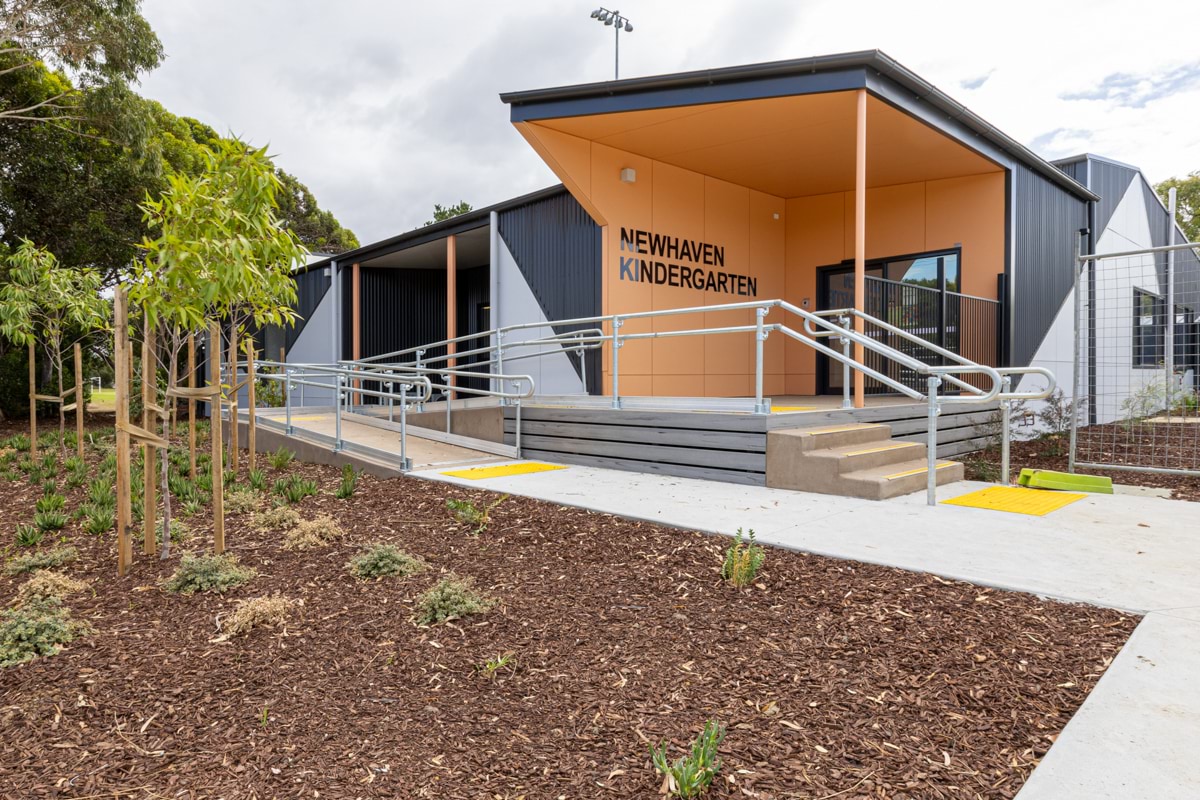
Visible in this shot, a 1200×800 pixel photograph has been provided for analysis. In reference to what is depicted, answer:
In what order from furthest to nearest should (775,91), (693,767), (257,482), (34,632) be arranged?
(775,91)
(257,482)
(34,632)
(693,767)

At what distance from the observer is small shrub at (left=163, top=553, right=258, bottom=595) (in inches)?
137

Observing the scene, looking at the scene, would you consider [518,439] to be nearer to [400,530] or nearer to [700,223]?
[400,530]

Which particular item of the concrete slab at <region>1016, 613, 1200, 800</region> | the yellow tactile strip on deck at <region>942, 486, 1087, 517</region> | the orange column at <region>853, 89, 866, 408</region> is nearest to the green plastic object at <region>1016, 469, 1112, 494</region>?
the yellow tactile strip on deck at <region>942, 486, 1087, 517</region>

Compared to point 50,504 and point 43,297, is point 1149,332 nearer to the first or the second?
point 50,504

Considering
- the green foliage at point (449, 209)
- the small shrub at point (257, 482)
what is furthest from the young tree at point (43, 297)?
the green foliage at point (449, 209)

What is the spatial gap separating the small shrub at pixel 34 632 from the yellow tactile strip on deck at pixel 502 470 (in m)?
3.33

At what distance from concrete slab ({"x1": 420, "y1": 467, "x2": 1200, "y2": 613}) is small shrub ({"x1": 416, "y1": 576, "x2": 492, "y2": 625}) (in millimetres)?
1615

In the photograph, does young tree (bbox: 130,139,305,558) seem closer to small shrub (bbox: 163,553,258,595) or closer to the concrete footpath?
small shrub (bbox: 163,553,258,595)

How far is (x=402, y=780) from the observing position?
200 cm

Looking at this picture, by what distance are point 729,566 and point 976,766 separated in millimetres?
1530

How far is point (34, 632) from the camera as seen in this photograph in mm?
2875

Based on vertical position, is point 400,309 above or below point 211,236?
above

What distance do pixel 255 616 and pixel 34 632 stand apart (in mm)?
831

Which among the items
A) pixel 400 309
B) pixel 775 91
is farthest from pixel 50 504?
pixel 400 309
